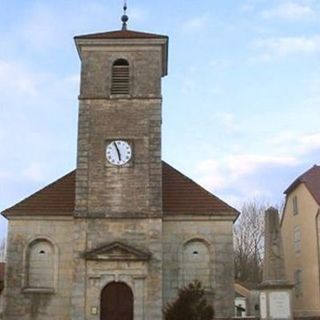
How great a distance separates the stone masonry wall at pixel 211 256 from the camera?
96.0 ft

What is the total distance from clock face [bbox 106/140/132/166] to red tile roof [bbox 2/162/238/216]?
2830mm

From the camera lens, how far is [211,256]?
2988 centimetres

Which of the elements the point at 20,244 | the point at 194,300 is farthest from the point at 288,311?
the point at 20,244

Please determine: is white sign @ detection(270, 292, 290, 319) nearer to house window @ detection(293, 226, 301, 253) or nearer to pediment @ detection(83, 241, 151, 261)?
pediment @ detection(83, 241, 151, 261)

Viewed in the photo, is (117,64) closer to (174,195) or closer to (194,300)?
(174,195)

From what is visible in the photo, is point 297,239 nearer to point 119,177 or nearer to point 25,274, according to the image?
point 119,177

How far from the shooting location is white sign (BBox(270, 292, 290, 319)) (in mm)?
20438

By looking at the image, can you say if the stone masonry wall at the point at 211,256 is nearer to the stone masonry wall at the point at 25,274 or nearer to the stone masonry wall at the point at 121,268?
the stone masonry wall at the point at 121,268

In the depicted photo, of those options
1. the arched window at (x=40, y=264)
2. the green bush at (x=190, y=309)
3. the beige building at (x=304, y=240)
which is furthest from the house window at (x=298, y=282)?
the green bush at (x=190, y=309)

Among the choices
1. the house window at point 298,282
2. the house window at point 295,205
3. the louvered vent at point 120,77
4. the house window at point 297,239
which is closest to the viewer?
the louvered vent at point 120,77

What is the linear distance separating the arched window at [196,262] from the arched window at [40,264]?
5908 millimetres

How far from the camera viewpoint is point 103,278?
28359 millimetres

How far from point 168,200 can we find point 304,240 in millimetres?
11279

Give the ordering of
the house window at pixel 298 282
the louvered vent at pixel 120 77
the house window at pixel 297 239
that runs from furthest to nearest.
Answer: the house window at pixel 297 239 → the house window at pixel 298 282 → the louvered vent at pixel 120 77
